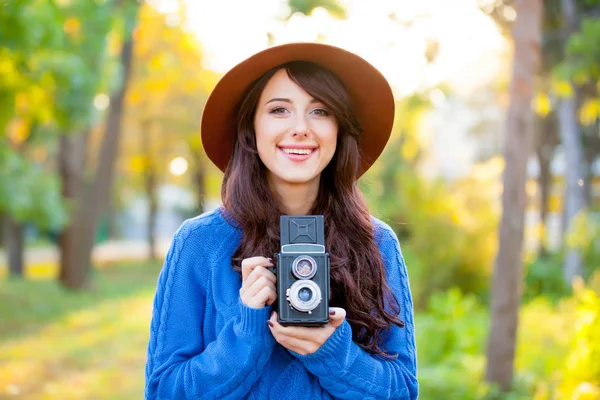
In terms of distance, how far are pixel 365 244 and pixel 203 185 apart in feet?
81.7

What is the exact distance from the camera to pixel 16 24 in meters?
7.54

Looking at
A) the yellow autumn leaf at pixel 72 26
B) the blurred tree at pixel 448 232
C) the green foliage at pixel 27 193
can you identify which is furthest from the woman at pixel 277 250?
the yellow autumn leaf at pixel 72 26

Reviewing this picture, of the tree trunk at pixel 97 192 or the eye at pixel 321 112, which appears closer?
the eye at pixel 321 112

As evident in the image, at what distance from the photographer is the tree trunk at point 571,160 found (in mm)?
11766

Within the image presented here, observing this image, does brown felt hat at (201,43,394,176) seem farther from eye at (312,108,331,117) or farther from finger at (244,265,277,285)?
finger at (244,265,277,285)

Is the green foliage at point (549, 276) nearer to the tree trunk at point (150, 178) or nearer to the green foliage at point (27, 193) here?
the green foliage at point (27, 193)

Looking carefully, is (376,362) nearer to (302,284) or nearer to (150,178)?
(302,284)

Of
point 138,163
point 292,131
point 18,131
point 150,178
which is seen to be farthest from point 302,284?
point 150,178

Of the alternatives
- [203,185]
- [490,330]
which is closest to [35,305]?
[490,330]

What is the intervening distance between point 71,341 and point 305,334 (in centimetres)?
916

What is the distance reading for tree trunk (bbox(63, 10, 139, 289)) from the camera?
15.2 metres

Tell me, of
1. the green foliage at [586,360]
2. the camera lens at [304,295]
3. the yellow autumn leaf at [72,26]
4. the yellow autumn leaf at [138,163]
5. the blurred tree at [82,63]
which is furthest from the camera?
the yellow autumn leaf at [138,163]

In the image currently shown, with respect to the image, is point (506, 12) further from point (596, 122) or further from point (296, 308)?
point (596, 122)

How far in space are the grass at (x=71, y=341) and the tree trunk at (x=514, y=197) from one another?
3722 millimetres
